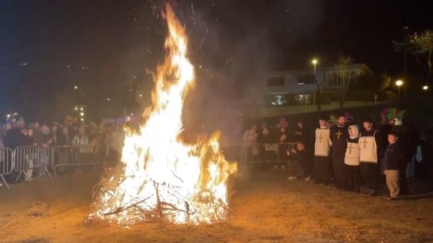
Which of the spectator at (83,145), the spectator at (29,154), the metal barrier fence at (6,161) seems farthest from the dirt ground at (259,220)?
the spectator at (83,145)

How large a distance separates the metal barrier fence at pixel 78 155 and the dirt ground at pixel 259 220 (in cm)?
329

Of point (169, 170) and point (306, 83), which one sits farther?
point (306, 83)

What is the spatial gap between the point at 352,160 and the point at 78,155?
848 centimetres

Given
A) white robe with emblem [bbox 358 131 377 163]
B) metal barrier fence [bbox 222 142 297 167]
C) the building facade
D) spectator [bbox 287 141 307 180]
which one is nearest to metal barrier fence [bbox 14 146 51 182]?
metal barrier fence [bbox 222 142 297 167]

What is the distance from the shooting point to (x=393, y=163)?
10656 millimetres

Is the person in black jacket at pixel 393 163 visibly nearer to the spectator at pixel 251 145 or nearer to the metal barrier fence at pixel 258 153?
the metal barrier fence at pixel 258 153

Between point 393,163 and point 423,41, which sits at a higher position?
point 423,41

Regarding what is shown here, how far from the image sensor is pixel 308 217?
8867mm

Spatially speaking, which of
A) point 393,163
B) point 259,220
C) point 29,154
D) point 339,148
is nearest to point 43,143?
point 29,154

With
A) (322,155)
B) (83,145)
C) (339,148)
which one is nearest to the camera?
(339,148)

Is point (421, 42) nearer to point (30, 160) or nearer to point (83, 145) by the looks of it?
point (83, 145)

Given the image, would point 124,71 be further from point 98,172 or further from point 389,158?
point 389,158

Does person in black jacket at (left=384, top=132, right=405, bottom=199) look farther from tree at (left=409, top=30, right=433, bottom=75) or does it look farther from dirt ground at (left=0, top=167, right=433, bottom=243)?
tree at (left=409, top=30, right=433, bottom=75)

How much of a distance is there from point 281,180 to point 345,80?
32891 mm
